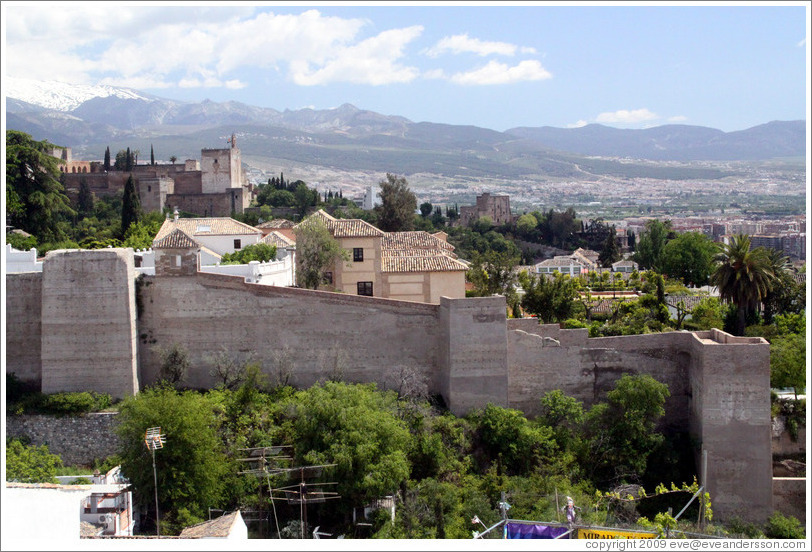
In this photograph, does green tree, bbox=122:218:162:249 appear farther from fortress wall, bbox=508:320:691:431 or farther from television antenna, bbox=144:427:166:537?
fortress wall, bbox=508:320:691:431

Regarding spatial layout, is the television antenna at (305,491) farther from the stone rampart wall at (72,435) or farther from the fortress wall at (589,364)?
the fortress wall at (589,364)

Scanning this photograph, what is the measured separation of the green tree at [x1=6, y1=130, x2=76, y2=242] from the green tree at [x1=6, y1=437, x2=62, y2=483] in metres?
12.9

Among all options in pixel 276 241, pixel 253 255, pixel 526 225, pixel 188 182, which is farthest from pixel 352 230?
pixel 526 225

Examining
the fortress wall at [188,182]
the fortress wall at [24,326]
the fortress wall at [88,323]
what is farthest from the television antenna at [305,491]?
the fortress wall at [188,182]

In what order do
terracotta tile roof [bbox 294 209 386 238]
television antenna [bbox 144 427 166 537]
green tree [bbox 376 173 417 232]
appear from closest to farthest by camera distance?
television antenna [bbox 144 427 166 537], terracotta tile roof [bbox 294 209 386 238], green tree [bbox 376 173 417 232]

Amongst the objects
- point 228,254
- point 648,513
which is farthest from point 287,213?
point 648,513

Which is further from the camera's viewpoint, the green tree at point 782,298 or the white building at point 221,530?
the green tree at point 782,298

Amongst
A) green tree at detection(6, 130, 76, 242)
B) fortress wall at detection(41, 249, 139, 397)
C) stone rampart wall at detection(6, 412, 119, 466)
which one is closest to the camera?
stone rampart wall at detection(6, 412, 119, 466)

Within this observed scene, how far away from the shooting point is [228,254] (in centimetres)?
2727

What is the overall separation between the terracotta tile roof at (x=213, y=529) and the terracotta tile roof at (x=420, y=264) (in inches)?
441

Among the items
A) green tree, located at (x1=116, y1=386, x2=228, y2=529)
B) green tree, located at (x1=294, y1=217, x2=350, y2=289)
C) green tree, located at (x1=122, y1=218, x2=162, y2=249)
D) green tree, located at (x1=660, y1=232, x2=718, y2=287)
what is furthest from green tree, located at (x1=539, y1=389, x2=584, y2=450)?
green tree, located at (x1=660, y1=232, x2=718, y2=287)

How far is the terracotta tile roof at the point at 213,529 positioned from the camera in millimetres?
14711

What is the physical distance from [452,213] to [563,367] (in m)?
71.2

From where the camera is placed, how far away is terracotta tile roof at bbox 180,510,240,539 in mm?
14711
